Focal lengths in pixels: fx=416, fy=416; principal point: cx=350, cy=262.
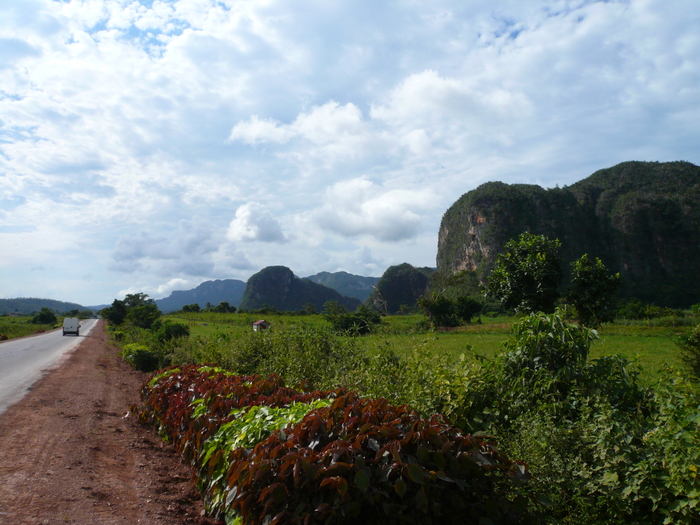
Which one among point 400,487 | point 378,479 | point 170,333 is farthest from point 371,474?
point 170,333

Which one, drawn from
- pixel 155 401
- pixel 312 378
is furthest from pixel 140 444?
pixel 312 378

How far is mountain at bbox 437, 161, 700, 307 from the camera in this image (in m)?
78.5

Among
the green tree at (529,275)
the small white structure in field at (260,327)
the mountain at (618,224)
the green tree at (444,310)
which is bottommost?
the green tree at (444,310)

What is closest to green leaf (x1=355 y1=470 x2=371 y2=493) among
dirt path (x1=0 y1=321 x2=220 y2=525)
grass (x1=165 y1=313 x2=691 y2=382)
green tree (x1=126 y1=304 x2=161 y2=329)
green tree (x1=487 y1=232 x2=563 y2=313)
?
dirt path (x1=0 y1=321 x2=220 y2=525)

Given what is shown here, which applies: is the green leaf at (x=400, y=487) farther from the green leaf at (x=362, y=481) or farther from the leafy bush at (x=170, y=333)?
the leafy bush at (x=170, y=333)

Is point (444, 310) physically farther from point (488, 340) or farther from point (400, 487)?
point (400, 487)

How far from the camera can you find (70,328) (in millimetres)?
39250

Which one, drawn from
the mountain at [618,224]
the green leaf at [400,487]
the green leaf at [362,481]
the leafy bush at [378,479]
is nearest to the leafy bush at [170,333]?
the leafy bush at [378,479]

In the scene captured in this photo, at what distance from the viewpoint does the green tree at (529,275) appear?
531 inches

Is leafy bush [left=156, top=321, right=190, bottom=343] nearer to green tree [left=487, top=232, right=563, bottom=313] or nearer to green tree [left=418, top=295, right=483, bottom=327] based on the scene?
green tree [left=487, top=232, right=563, bottom=313]

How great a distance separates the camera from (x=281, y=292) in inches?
5020

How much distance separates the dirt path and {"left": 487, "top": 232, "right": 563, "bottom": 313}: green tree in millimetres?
11672

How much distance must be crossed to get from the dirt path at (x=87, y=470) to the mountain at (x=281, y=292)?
372ft

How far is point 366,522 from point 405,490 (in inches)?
13.2
